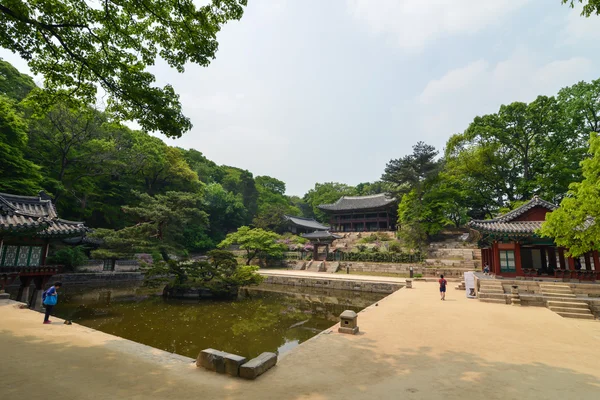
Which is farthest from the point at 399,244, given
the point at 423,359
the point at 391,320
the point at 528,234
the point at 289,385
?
the point at 289,385

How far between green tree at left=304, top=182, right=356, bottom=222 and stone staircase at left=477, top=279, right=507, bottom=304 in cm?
5050

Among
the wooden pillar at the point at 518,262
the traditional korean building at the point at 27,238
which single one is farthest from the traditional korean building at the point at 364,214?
the traditional korean building at the point at 27,238

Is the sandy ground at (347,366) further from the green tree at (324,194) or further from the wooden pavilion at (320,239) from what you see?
the green tree at (324,194)

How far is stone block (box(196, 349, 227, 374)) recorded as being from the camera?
495 cm

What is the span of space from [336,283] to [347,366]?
627 inches

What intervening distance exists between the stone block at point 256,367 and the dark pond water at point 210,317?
10.6ft

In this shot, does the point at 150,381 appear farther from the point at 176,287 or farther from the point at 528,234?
the point at 528,234

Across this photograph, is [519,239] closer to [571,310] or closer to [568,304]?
[568,304]

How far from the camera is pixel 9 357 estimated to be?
16.8ft

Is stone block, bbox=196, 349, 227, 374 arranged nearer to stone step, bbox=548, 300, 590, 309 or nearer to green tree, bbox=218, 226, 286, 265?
stone step, bbox=548, 300, 590, 309

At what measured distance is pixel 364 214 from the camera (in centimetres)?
4697

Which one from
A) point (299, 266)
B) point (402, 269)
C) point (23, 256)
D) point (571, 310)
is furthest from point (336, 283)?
point (23, 256)

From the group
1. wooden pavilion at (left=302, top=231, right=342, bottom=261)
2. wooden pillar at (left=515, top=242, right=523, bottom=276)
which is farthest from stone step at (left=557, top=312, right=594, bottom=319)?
wooden pavilion at (left=302, top=231, right=342, bottom=261)

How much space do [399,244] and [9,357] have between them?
32.1 metres
